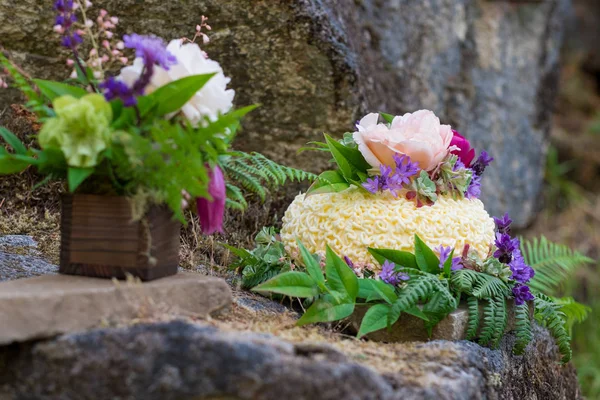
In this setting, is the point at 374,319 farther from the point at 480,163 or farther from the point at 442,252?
the point at 480,163

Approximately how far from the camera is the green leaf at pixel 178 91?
64.2 inches

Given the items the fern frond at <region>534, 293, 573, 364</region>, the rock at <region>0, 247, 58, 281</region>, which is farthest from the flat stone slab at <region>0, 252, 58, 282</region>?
the fern frond at <region>534, 293, 573, 364</region>

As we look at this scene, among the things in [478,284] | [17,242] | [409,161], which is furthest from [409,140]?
[17,242]

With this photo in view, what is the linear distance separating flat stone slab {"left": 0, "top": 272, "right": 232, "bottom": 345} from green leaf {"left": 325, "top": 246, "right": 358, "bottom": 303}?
0.34m

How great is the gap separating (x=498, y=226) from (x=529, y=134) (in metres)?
3.05

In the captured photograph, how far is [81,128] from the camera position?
1.58 m

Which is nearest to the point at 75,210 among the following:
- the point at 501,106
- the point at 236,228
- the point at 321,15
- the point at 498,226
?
the point at 236,228

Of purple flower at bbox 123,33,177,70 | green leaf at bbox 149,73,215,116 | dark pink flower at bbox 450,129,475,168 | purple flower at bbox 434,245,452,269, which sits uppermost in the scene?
purple flower at bbox 123,33,177,70

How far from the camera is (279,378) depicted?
1.33m

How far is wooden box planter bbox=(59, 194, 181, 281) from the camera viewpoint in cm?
165

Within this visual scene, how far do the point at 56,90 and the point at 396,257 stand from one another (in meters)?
1.13

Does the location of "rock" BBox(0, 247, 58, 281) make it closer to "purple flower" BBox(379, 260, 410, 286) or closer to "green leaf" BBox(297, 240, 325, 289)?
"green leaf" BBox(297, 240, 325, 289)

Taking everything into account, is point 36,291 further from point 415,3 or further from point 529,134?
point 529,134

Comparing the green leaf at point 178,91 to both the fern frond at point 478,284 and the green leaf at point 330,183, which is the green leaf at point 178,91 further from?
the fern frond at point 478,284
